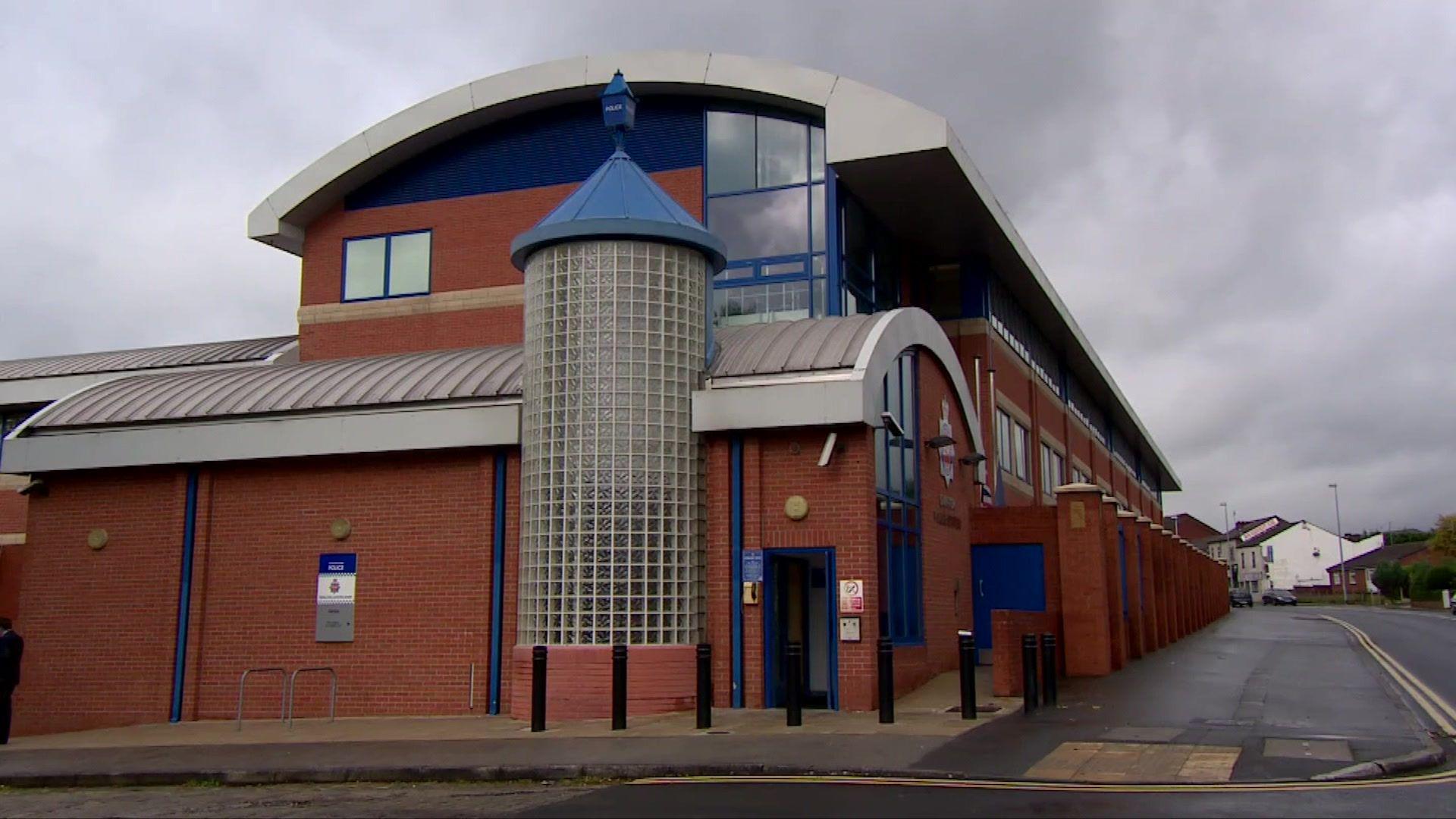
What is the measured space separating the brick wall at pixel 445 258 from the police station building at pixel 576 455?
2.9 inches

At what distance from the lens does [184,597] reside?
19.3 metres

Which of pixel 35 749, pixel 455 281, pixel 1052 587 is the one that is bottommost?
pixel 35 749

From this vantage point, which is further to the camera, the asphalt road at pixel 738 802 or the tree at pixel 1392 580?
the tree at pixel 1392 580

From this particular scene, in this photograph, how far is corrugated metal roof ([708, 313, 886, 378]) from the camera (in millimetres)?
16875

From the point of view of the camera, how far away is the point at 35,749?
1568cm

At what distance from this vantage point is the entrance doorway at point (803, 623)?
53.7ft

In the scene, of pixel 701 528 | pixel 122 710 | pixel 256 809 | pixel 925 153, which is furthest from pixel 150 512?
pixel 925 153

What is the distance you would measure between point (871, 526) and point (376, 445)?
7.53 m

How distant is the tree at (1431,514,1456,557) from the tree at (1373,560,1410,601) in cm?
317

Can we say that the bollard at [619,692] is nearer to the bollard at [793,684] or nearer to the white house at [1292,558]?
the bollard at [793,684]

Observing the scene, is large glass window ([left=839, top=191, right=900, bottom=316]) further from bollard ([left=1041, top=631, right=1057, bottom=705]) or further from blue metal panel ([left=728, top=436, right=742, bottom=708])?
bollard ([left=1041, top=631, right=1057, bottom=705])

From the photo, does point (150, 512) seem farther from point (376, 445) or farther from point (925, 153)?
point (925, 153)

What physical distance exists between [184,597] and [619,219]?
9318mm

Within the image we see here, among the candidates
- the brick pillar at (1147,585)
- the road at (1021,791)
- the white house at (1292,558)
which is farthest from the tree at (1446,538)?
the road at (1021,791)
